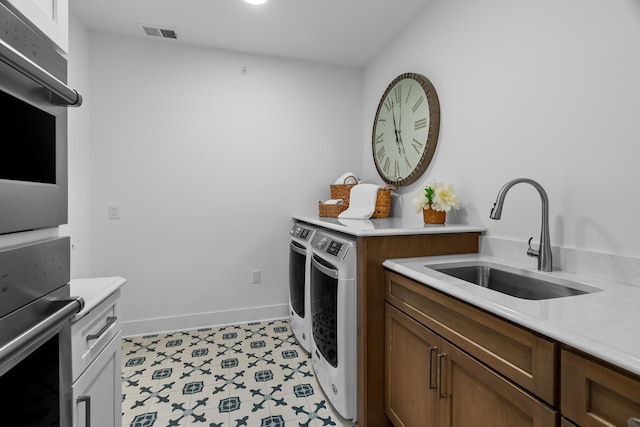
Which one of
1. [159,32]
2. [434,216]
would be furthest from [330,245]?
[159,32]

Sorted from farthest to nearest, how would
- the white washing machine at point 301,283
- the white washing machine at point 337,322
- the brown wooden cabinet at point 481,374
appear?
the white washing machine at point 301,283
the white washing machine at point 337,322
the brown wooden cabinet at point 481,374

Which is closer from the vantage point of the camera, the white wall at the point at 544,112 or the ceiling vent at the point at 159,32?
the white wall at the point at 544,112

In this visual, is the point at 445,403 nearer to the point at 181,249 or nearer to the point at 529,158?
the point at 529,158

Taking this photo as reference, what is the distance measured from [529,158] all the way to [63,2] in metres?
1.83

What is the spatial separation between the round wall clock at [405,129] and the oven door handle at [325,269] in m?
0.94

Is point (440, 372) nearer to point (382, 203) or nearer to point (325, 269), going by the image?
point (325, 269)

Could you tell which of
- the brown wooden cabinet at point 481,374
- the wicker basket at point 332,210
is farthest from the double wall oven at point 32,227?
the wicker basket at point 332,210

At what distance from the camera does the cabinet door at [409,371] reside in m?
1.19

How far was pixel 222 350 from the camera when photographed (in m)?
2.39

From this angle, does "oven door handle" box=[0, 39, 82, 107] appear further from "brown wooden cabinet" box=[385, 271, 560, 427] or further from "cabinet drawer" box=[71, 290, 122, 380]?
"brown wooden cabinet" box=[385, 271, 560, 427]

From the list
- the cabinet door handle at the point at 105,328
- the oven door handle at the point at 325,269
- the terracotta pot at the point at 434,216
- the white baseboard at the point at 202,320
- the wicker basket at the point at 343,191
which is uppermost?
the wicker basket at the point at 343,191

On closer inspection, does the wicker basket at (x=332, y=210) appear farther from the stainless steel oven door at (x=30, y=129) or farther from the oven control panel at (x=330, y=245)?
the stainless steel oven door at (x=30, y=129)

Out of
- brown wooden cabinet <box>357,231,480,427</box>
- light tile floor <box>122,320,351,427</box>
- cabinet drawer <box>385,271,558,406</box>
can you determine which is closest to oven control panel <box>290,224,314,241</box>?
brown wooden cabinet <box>357,231,480,427</box>

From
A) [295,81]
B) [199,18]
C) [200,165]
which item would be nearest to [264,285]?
[200,165]
